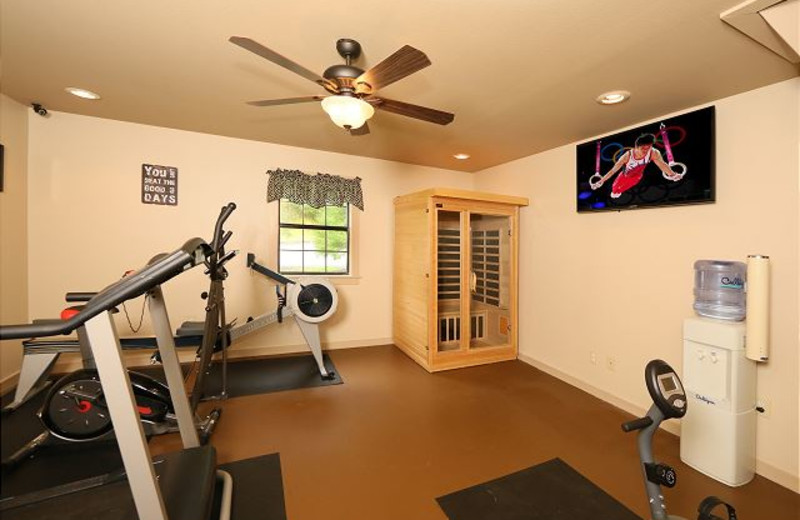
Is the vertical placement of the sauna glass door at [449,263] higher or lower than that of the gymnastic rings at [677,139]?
lower

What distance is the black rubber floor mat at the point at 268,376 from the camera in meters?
3.16

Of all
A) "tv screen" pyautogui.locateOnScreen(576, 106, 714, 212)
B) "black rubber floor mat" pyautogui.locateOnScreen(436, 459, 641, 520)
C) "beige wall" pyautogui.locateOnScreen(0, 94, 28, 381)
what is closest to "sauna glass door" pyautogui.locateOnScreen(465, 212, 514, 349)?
"tv screen" pyautogui.locateOnScreen(576, 106, 714, 212)

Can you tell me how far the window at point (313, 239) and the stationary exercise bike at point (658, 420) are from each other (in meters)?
3.46

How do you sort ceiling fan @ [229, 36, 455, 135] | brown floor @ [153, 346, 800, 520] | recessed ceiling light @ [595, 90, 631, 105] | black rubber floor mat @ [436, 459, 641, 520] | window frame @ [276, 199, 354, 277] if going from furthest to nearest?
window frame @ [276, 199, 354, 277], recessed ceiling light @ [595, 90, 631, 105], brown floor @ [153, 346, 800, 520], black rubber floor mat @ [436, 459, 641, 520], ceiling fan @ [229, 36, 455, 135]

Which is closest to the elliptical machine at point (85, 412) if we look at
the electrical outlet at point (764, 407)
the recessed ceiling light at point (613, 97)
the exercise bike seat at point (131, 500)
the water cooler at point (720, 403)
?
the exercise bike seat at point (131, 500)

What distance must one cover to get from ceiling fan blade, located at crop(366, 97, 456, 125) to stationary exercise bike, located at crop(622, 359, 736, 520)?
5.42 feet

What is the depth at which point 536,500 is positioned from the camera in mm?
1837

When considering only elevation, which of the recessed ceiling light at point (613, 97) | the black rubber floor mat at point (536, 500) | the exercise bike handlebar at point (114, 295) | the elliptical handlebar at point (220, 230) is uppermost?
the recessed ceiling light at point (613, 97)

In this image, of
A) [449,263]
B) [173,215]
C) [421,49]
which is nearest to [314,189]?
[173,215]

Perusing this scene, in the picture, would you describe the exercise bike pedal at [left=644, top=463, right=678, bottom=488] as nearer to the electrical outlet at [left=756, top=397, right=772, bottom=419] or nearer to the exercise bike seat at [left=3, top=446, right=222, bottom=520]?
the electrical outlet at [left=756, top=397, right=772, bottom=419]

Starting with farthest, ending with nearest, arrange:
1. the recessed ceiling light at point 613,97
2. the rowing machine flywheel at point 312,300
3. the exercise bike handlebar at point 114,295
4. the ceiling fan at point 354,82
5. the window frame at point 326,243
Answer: the window frame at point 326,243 < the rowing machine flywheel at point 312,300 < the recessed ceiling light at point 613,97 < the ceiling fan at point 354,82 < the exercise bike handlebar at point 114,295

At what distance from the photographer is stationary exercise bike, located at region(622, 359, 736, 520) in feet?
4.56

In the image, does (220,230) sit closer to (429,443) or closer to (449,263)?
(429,443)

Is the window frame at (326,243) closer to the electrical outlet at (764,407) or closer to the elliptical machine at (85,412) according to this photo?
the elliptical machine at (85,412)
